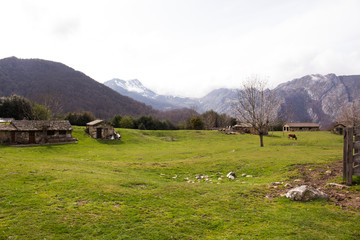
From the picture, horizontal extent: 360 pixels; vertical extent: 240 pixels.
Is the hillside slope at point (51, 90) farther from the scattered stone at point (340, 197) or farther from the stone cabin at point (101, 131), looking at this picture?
the scattered stone at point (340, 197)

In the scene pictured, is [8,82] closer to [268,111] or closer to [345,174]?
[268,111]

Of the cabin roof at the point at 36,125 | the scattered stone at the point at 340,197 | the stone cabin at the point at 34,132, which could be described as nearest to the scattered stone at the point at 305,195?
A: the scattered stone at the point at 340,197

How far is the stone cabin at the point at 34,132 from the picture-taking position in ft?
129

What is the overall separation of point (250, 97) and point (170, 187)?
1381 inches

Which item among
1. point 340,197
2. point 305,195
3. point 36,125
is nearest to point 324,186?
point 340,197

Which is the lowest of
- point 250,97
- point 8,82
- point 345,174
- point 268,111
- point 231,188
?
point 231,188

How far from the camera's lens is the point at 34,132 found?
42.8m

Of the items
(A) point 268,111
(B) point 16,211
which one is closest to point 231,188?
(B) point 16,211

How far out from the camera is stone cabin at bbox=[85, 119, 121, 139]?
54.2 meters

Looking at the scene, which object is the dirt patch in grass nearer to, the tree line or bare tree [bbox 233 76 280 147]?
bare tree [bbox 233 76 280 147]

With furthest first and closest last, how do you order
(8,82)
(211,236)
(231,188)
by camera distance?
(8,82) < (231,188) < (211,236)

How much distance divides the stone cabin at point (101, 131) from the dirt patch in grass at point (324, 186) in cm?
4859

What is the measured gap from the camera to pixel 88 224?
7.22 meters

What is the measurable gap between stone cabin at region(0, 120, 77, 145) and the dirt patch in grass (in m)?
48.1
